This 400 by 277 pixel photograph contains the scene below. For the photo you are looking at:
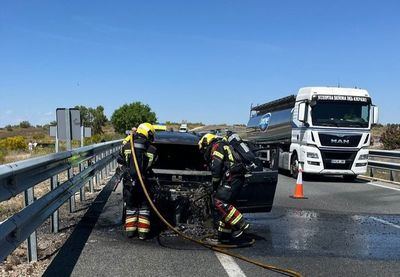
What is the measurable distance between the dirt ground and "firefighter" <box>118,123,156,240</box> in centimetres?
92

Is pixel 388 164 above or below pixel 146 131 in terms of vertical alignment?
below

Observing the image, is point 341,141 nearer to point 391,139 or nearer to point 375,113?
point 375,113

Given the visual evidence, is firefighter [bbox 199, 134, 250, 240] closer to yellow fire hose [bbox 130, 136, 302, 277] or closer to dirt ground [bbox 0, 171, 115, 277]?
yellow fire hose [bbox 130, 136, 302, 277]

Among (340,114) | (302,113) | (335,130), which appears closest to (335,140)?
(335,130)

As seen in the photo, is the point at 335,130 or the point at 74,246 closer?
the point at 74,246

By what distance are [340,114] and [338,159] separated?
1.49 metres

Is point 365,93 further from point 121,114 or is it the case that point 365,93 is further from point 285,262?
point 121,114

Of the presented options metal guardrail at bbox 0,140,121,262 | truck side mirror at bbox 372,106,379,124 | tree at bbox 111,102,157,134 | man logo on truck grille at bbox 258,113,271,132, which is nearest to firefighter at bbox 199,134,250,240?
metal guardrail at bbox 0,140,121,262

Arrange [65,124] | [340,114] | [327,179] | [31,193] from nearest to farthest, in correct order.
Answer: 1. [31,193]
2. [65,124]
3. [340,114]
4. [327,179]

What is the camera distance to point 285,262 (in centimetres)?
589

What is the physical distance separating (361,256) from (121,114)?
87188 millimetres

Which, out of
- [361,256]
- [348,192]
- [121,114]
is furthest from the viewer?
[121,114]

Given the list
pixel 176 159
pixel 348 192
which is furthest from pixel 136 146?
pixel 348 192

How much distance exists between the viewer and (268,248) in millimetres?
6613
